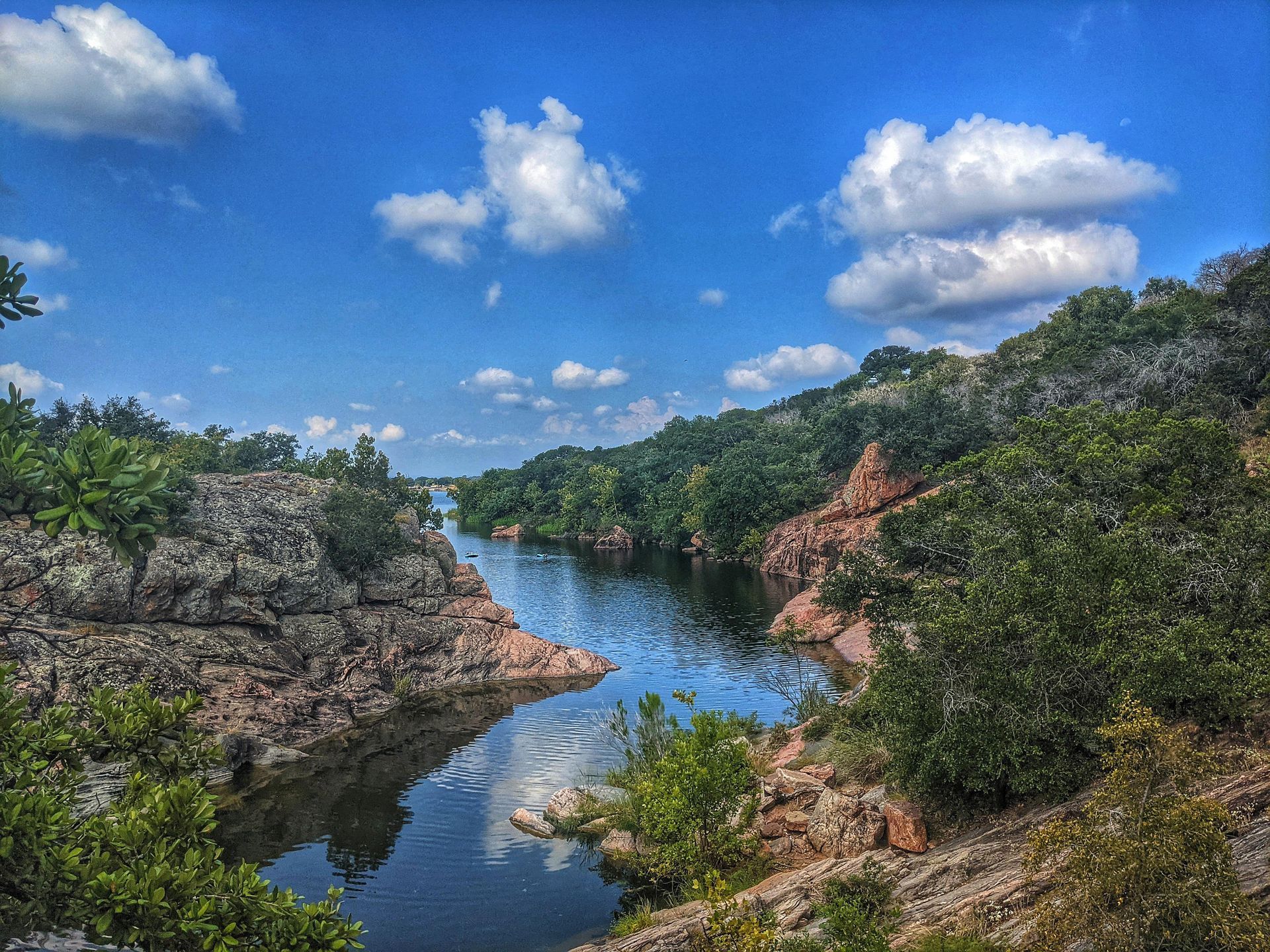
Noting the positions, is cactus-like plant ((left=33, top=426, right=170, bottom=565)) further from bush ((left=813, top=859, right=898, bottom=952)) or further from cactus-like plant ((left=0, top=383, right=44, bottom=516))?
bush ((left=813, top=859, right=898, bottom=952))

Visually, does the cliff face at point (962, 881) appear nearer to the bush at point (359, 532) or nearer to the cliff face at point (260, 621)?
the cliff face at point (260, 621)

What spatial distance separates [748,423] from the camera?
333 feet

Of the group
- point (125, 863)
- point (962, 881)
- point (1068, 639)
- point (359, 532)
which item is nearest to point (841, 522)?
point (359, 532)

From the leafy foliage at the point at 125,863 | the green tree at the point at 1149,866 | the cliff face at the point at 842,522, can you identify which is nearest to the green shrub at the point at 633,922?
the green tree at the point at 1149,866

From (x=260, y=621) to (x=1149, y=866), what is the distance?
94.0ft

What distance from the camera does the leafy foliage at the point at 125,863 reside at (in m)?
4.40

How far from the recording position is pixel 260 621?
2859 cm

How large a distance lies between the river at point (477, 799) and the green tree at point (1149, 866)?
34.4ft

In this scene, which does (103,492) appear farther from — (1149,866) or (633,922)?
(633,922)

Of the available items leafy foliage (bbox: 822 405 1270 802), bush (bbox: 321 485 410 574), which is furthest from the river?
leafy foliage (bbox: 822 405 1270 802)

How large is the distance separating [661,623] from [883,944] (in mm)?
34975

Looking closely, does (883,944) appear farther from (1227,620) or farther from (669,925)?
(1227,620)

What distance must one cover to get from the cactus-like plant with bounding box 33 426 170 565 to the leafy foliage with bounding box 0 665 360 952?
2.97 ft

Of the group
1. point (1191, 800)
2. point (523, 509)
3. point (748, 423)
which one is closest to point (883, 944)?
point (1191, 800)
